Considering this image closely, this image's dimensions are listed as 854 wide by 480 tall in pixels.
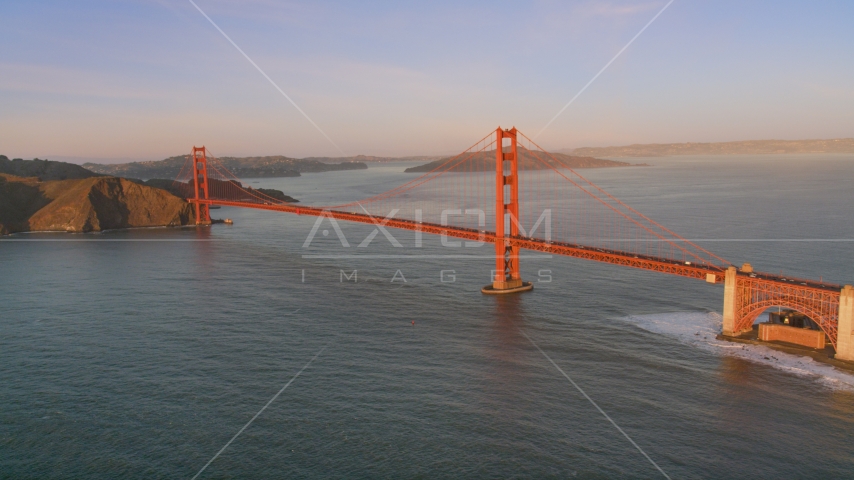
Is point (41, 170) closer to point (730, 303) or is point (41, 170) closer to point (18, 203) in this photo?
point (18, 203)

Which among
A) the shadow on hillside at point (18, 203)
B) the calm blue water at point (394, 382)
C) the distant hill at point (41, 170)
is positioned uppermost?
the distant hill at point (41, 170)

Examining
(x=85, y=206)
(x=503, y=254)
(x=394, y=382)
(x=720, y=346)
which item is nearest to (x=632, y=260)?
(x=720, y=346)

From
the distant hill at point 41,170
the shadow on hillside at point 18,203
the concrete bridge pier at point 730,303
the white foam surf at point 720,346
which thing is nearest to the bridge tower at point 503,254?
the white foam surf at point 720,346

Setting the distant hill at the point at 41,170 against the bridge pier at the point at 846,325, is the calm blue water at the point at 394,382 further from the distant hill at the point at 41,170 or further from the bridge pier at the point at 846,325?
the distant hill at the point at 41,170

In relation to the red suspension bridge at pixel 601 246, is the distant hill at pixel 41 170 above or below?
above

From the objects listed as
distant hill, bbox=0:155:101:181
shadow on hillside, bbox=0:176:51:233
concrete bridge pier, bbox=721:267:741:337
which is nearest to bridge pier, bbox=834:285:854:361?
concrete bridge pier, bbox=721:267:741:337

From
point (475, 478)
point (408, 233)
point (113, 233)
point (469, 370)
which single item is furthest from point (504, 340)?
point (113, 233)
